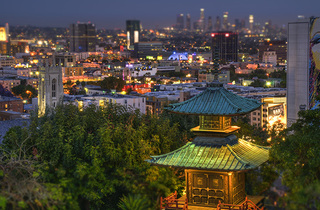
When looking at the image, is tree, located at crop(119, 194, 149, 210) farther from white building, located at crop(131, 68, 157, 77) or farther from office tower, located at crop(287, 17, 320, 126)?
white building, located at crop(131, 68, 157, 77)

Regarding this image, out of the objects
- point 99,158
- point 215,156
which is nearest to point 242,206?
point 215,156

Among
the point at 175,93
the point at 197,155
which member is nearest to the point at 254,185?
the point at 197,155

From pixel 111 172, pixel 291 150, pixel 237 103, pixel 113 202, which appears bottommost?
pixel 113 202

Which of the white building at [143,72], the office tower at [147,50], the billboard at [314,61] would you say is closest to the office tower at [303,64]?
the billboard at [314,61]

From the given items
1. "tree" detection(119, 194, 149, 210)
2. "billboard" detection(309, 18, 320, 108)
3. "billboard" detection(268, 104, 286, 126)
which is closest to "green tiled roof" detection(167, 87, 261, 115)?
"tree" detection(119, 194, 149, 210)

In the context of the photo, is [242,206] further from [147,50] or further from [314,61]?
[147,50]

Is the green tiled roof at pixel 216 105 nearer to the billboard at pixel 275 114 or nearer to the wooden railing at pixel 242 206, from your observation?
the wooden railing at pixel 242 206

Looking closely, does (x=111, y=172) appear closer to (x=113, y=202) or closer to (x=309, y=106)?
(x=113, y=202)
